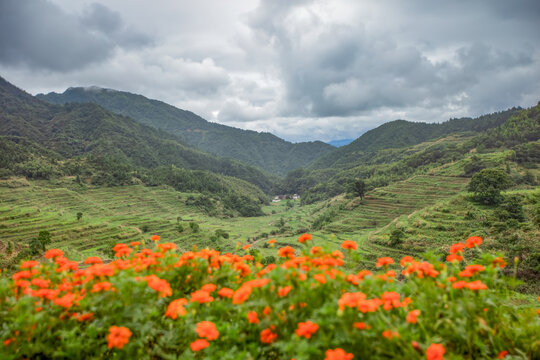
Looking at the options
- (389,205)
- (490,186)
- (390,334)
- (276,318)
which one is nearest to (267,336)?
(276,318)

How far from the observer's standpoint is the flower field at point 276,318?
7.01ft

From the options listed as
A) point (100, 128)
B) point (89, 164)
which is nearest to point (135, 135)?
point (100, 128)

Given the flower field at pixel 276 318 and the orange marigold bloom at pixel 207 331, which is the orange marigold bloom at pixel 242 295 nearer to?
the flower field at pixel 276 318

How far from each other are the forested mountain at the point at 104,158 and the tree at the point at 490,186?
278ft

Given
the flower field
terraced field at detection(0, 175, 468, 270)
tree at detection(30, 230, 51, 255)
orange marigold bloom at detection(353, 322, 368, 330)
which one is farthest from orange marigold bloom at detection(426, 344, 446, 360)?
tree at detection(30, 230, 51, 255)

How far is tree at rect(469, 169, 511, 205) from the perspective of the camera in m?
40.2

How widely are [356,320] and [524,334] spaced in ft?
5.62

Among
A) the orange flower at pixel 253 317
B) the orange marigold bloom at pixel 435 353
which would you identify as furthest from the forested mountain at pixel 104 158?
the orange marigold bloom at pixel 435 353

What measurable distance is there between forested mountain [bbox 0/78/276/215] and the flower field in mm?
98892

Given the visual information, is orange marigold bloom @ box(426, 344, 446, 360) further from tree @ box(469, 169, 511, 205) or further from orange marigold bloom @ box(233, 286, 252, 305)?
tree @ box(469, 169, 511, 205)

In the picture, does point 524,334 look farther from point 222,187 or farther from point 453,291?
point 222,187

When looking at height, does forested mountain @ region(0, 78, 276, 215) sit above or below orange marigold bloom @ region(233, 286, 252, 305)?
above

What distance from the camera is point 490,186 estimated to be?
40.9 meters

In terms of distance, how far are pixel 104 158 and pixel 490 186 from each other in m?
120
